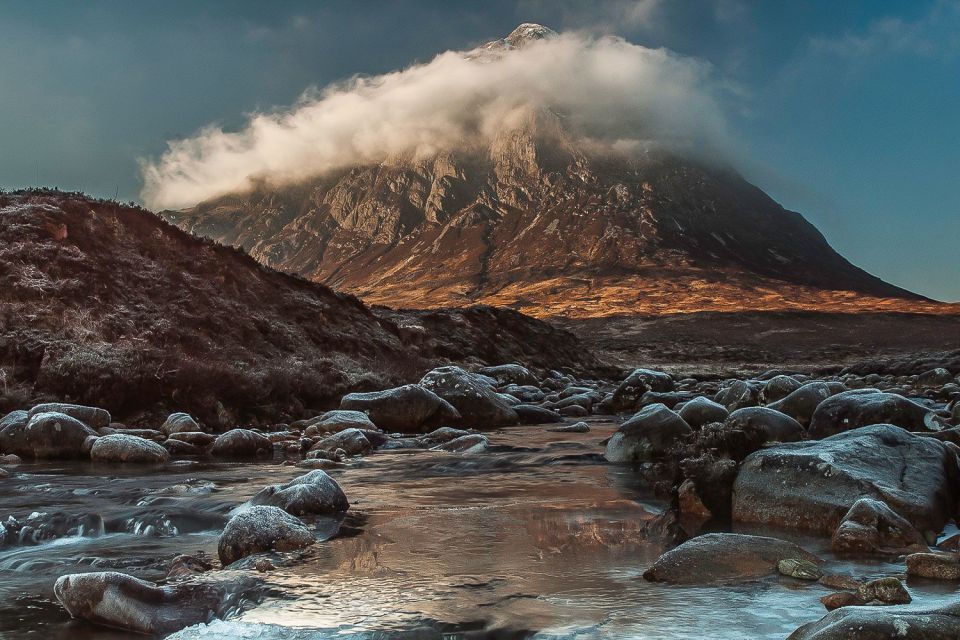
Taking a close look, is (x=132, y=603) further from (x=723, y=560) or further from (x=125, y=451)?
(x=125, y=451)

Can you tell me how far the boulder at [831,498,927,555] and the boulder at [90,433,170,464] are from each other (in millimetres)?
8886

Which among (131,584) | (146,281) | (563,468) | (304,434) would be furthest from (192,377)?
(131,584)

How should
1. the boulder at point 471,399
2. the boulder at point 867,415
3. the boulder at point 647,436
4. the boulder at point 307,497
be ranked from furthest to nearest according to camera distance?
the boulder at point 471,399, the boulder at point 647,436, the boulder at point 867,415, the boulder at point 307,497

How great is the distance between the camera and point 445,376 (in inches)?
666

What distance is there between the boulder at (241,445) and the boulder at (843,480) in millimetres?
7789

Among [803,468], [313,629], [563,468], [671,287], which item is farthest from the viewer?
[671,287]

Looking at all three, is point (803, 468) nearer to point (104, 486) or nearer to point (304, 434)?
point (104, 486)

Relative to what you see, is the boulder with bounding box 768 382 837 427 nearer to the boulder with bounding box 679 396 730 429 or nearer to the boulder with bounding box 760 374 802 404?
the boulder with bounding box 679 396 730 429

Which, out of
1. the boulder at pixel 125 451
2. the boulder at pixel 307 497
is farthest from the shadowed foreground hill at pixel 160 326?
the boulder at pixel 307 497

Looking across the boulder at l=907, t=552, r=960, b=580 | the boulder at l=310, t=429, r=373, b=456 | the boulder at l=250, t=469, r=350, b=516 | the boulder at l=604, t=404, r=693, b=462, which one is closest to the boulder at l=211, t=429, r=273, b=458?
the boulder at l=310, t=429, r=373, b=456

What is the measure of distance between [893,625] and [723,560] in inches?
64.0

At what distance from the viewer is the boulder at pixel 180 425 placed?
41.7ft

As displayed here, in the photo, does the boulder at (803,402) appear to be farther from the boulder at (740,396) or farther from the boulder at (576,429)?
the boulder at (576,429)

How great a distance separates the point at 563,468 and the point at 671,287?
106 meters
